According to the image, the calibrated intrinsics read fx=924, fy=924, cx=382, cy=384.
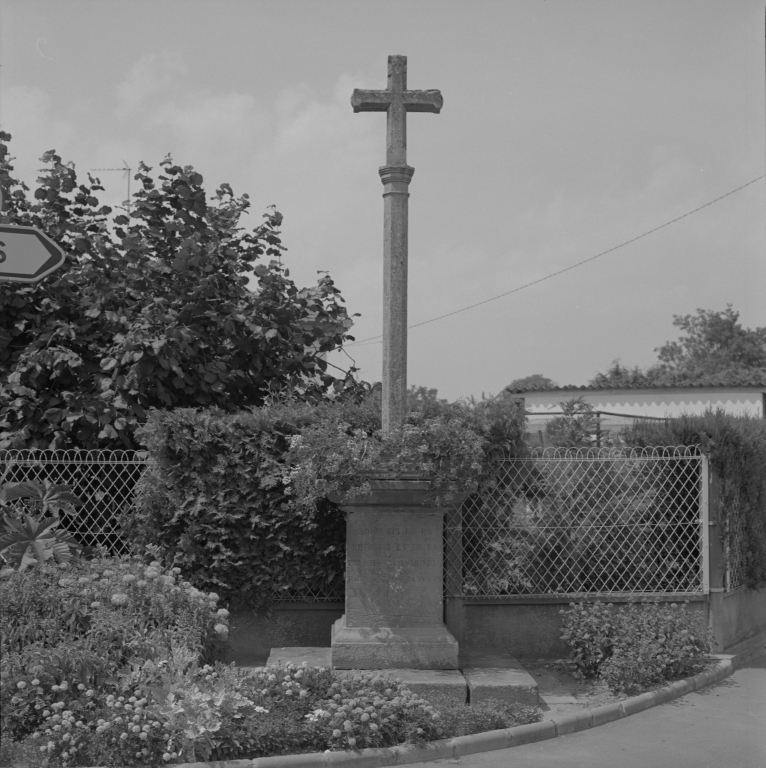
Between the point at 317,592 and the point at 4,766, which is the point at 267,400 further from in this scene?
the point at 4,766

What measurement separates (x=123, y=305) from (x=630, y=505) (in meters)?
5.18

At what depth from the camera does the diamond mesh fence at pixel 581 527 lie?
772 cm

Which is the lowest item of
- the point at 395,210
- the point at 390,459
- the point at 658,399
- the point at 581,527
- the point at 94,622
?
the point at 94,622

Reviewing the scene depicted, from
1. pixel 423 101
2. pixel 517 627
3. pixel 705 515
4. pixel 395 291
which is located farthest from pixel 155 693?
pixel 705 515

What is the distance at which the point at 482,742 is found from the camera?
5613 millimetres

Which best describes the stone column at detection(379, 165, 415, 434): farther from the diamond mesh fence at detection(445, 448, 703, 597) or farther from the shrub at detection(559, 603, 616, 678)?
the shrub at detection(559, 603, 616, 678)

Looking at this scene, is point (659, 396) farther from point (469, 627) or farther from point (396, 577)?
point (396, 577)

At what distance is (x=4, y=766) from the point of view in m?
4.85

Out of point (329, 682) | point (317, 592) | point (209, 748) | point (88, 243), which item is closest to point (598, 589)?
point (317, 592)

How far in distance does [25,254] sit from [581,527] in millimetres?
5356

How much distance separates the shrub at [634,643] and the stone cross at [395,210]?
2324mm

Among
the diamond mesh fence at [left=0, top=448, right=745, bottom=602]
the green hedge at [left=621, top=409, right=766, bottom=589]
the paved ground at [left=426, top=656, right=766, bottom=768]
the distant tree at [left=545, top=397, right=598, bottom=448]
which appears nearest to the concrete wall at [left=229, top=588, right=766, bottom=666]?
the diamond mesh fence at [left=0, top=448, right=745, bottom=602]

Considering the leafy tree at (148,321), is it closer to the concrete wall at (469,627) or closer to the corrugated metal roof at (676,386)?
the concrete wall at (469,627)

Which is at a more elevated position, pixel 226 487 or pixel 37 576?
pixel 226 487
